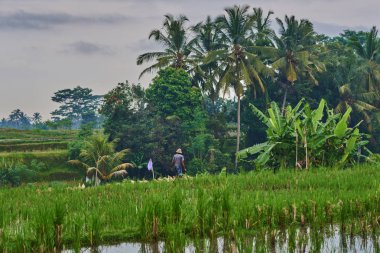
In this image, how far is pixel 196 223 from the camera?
241 inches

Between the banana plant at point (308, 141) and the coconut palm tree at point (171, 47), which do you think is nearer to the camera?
the banana plant at point (308, 141)

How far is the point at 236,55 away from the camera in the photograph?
109 ft

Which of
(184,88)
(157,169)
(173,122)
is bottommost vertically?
(157,169)

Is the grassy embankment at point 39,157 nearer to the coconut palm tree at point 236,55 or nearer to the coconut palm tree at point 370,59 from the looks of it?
the coconut palm tree at point 236,55

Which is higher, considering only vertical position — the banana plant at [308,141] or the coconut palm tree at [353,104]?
the coconut palm tree at [353,104]

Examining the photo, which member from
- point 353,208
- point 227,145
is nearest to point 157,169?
point 227,145

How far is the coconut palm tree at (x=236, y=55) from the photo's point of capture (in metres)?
32.6

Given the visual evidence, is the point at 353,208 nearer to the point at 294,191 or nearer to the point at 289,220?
the point at 289,220

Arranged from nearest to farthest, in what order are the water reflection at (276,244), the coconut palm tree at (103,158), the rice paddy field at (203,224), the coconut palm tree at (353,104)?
the water reflection at (276,244) < the rice paddy field at (203,224) < the coconut palm tree at (103,158) < the coconut palm tree at (353,104)

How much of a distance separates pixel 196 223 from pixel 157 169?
90.0ft

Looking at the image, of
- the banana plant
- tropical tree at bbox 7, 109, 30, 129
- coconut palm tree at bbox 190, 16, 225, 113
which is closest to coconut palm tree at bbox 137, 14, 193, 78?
coconut palm tree at bbox 190, 16, 225, 113

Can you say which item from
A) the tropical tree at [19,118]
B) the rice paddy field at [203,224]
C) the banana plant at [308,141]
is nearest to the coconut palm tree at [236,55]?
the banana plant at [308,141]

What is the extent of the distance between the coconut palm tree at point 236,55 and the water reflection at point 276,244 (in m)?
26.6

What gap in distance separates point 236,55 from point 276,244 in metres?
28.2
